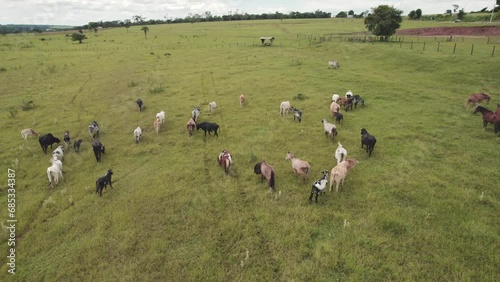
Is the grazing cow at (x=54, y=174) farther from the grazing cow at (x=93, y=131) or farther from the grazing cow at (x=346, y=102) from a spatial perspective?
the grazing cow at (x=346, y=102)

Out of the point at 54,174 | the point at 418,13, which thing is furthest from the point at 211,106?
the point at 418,13

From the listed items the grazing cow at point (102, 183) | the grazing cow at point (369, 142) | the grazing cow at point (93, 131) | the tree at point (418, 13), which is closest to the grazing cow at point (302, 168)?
the grazing cow at point (369, 142)

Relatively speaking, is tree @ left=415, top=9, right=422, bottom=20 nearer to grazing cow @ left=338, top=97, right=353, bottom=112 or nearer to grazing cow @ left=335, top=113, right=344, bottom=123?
grazing cow @ left=338, top=97, right=353, bottom=112

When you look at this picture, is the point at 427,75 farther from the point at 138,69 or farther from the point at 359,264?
the point at 138,69

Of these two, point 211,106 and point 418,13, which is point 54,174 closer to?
point 211,106

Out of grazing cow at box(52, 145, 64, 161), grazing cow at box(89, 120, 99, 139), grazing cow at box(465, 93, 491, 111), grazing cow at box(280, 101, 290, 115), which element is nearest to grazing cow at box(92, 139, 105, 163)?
grazing cow at box(52, 145, 64, 161)

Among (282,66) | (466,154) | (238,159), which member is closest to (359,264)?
(238,159)

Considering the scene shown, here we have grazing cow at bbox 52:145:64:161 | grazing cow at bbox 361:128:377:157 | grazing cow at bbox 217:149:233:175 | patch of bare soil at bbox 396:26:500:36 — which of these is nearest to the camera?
grazing cow at bbox 217:149:233:175

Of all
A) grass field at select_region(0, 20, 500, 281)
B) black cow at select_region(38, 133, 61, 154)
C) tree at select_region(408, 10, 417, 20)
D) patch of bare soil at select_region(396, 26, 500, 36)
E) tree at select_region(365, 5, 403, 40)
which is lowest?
grass field at select_region(0, 20, 500, 281)
